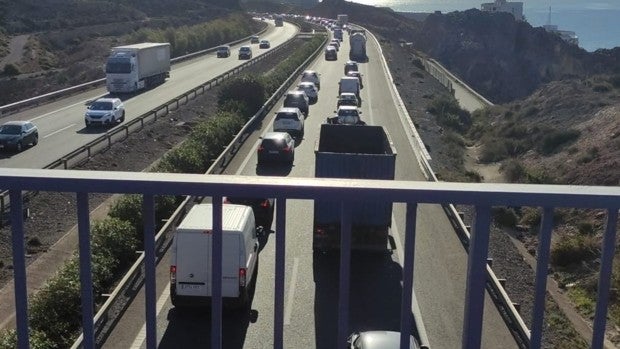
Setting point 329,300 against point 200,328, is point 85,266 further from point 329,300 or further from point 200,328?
point 329,300

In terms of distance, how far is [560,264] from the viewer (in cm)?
1995

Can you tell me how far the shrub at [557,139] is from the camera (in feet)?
128

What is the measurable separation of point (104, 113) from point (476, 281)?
34.7m

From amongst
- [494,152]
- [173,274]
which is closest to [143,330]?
[173,274]

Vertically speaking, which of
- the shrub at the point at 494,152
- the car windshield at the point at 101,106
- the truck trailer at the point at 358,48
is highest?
the truck trailer at the point at 358,48

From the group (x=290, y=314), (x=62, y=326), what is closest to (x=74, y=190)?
(x=62, y=326)

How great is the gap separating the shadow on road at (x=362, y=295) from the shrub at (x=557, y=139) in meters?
25.4

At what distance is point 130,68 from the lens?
48.7 m

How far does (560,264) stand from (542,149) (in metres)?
21.2

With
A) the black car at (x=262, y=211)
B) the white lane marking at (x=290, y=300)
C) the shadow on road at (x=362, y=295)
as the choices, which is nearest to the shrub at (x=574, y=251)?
the shadow on road at (x=362, y=295)

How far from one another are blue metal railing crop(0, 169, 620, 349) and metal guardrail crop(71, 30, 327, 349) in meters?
3.49

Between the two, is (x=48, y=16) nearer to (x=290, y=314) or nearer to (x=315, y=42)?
(x=315, y=42)

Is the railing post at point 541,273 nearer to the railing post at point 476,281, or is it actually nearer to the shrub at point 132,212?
the railing post at point 476,281

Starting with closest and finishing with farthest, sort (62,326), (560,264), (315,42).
A: (62,326), (560,264), (315,42)
